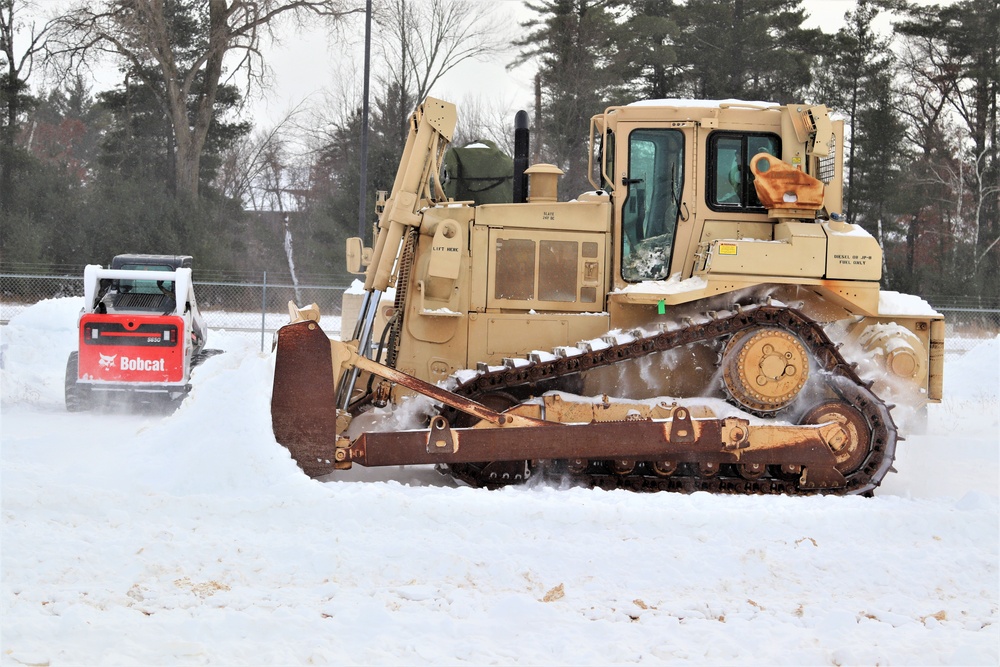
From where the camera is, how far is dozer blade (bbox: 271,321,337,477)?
686cm

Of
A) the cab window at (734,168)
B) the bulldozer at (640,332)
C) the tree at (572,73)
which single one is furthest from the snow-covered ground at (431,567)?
the tree at (572,73)

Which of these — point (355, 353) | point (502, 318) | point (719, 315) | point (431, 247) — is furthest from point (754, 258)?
point (355, 353)

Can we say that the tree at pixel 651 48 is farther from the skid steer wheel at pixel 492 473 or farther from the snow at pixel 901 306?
the skid steer wheel at pixel 492 473

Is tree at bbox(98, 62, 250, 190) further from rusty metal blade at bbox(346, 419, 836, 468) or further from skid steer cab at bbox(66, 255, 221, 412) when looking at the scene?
rusty metal blade at bbox(346, 419, 836, 468)

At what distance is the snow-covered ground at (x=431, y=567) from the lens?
4.06 meters

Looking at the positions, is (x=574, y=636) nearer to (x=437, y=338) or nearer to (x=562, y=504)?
(x=562, y=504)

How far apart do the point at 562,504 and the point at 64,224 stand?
90.6 ft

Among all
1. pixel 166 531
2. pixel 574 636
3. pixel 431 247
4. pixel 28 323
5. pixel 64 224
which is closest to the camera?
pixel 574 636

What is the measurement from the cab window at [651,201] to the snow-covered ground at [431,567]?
2.20 metres

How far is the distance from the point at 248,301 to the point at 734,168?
738 inches

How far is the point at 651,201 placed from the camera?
26.0 ft

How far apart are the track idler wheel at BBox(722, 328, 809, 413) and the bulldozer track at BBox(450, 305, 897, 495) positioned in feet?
0.30

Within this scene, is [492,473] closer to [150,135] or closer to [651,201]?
[651,201]

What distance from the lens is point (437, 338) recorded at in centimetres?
802
